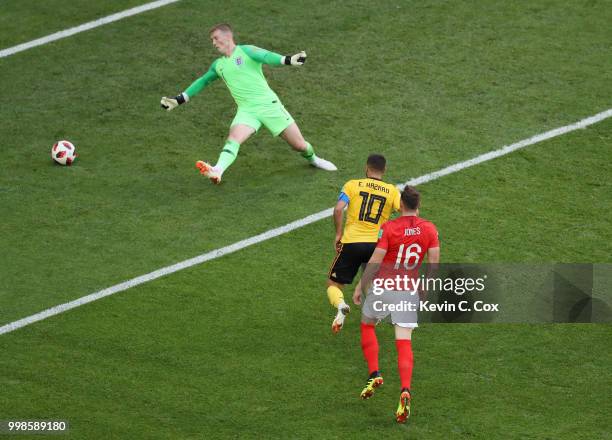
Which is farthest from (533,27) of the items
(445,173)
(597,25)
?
(445,173)

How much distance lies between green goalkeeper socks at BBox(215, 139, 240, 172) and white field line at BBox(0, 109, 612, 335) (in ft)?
3.83

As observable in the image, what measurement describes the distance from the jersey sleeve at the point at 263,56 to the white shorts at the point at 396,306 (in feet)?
15.2

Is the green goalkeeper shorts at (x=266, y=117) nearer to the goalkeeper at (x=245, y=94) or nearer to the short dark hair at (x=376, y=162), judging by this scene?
the goalkeeper at (x=245, y=94)

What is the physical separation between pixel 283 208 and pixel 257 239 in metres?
0.82

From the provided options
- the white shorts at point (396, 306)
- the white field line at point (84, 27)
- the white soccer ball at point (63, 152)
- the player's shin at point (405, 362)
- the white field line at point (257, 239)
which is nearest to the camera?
the player's shin at point (405, 362)

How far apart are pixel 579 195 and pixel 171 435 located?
670cm

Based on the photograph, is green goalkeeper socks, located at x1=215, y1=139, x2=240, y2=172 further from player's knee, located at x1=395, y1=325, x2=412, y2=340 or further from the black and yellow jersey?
player's knee, located at x1=395, y1=325, x2=412, y2=340

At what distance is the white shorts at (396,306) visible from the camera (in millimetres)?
10991

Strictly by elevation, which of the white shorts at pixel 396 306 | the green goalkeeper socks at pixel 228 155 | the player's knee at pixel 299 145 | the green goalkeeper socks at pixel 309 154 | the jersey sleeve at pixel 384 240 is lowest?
the white shorts at pixel 396 306

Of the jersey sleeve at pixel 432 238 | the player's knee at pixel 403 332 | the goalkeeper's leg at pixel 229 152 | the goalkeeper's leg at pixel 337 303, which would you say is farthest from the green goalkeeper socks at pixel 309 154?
the player's knee at pixel 403 332

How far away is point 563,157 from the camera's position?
15.5m

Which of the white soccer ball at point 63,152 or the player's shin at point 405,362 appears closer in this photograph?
the player's shin at point 405,362

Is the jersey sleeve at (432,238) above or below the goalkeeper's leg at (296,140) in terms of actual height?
below

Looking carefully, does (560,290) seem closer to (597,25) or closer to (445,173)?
(445,173)
